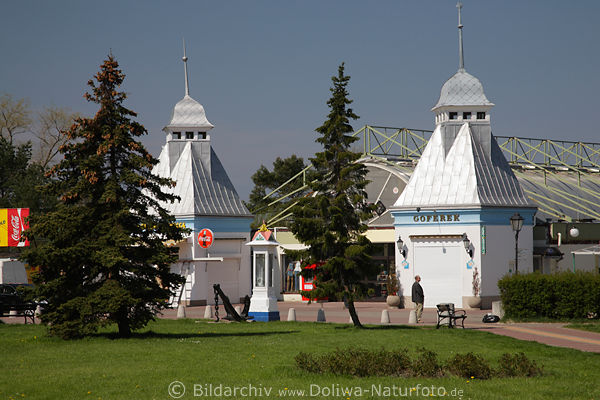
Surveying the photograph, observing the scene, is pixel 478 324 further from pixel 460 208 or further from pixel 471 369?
pixel 471 369

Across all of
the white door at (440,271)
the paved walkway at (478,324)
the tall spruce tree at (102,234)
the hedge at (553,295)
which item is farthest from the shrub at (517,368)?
the white door at (440,271)

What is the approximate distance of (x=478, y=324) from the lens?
1132 inches

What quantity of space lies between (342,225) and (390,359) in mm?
10810

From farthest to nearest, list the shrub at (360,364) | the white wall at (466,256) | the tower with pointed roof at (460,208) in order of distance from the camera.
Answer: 1. the tower with pointed roof at (460,208)
2. the white wall at (466,256)
3. the shrub at (360,364)

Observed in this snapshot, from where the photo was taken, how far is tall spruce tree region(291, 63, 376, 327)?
84.2 ft

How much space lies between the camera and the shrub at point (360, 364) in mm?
14906

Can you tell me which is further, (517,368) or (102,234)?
(102,234)

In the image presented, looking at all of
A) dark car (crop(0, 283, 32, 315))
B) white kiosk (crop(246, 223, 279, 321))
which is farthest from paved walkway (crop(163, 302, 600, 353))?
dark car (crop(0, 283, 32, 315))

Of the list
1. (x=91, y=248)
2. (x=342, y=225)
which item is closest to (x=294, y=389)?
(x=91, y=248)

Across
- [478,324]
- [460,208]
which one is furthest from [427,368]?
[460,208]

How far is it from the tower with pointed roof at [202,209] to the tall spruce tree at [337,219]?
16.6 metres

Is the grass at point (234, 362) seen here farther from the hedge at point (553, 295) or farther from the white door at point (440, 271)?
the white door at point (440, 271)

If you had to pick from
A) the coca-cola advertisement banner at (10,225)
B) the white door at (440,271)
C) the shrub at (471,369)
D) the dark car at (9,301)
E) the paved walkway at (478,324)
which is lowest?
the paved walkway at (478,324)

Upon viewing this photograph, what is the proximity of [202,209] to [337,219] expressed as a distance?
1910 centimetres
